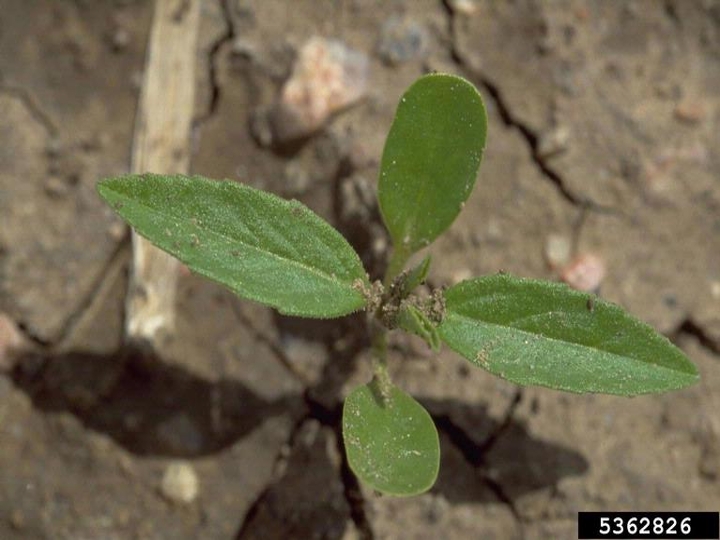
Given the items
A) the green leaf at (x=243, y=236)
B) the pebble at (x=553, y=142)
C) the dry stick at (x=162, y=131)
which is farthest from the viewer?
the pebble at (x=553, y=142)

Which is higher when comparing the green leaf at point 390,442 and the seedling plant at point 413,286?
the seedling plant at point 413,286

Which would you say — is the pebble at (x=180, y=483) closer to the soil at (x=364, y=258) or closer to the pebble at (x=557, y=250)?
the soil at (x=364, y=258)

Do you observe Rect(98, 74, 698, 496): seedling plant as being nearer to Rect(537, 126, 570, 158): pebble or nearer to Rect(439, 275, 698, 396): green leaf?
Rect(439, 275, 698, 396): green leaf

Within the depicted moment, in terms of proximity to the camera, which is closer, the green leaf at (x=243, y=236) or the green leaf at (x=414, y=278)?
the green leaf at (x=243, y=236)

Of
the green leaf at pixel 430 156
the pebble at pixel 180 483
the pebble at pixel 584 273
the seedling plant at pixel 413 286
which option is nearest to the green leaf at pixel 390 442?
the seedling plant at pixel 413 286

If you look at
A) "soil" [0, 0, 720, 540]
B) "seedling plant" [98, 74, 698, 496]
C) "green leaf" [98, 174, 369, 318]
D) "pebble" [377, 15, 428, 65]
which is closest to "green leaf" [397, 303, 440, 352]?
"seedling plant" [98, 74, 698, 496]

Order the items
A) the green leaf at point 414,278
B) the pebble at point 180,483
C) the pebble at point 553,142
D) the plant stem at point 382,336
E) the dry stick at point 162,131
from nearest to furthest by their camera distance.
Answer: the green leaf at point 414,278 → the plant stem at point 382,336 → the pebble at point 180,483 → the dry stick at point 162,131 → the pebble at point 553,142

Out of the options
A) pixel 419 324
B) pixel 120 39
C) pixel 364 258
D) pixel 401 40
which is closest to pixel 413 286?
pixel 419 324
